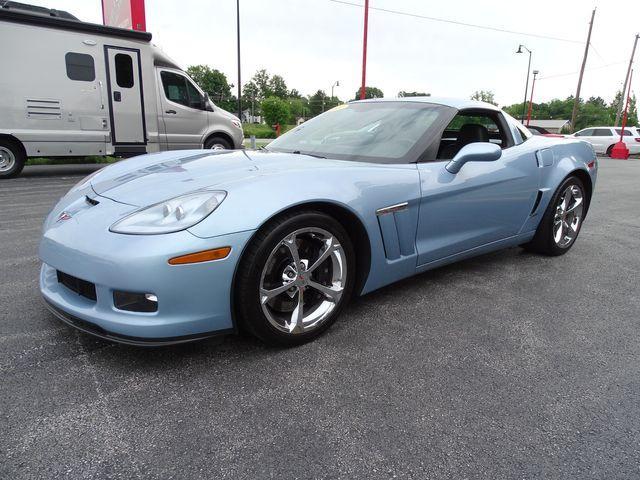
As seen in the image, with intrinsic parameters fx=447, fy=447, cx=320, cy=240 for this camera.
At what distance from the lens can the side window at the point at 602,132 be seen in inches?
797

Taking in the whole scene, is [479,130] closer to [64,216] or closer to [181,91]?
[64,216]

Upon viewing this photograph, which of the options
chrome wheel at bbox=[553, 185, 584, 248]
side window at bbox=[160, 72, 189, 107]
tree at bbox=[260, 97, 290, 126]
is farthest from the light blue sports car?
tree at bbox=[260, 97, 290, 126]

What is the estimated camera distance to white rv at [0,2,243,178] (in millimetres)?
7590

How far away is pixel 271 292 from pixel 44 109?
7918mm

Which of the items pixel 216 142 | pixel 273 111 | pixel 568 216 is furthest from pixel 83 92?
pixel 273 111

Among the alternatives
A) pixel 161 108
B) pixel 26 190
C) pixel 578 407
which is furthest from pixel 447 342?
pixel 161 108

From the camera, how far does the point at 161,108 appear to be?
9.06 metres

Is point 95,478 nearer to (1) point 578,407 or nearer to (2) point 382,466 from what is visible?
(2) point 382,466

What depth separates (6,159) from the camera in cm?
780

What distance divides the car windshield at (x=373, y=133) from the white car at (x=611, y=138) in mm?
19681

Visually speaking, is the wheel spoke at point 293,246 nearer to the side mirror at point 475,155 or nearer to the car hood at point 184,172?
the car hood at point 184,172

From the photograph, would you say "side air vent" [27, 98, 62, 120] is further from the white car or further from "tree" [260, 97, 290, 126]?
"tree" [260, 97, 290, 126]

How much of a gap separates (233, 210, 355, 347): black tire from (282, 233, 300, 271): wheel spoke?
25 millimetres

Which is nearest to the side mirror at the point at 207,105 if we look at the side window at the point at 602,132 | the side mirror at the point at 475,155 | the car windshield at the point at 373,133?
the car windshield at the point at 373,133
